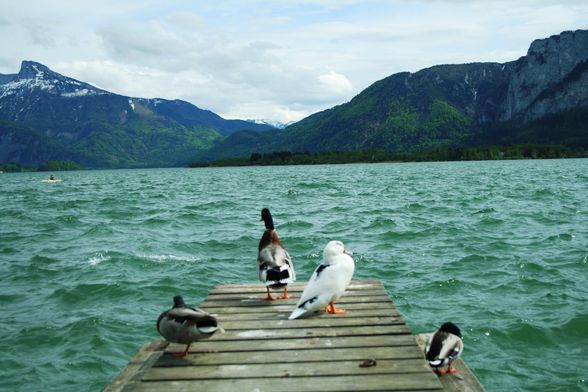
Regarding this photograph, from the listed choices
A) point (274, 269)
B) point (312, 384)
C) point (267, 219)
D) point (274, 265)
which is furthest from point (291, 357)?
point (267, 219)

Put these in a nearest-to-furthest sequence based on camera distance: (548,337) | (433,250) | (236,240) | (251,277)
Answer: (548,337)
(251,277)
(433,250)
(236,240)

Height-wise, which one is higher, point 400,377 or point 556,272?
point 400,377

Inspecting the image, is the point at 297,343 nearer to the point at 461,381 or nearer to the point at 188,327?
the point at 188,327

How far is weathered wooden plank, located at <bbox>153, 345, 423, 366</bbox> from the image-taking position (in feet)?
24.5

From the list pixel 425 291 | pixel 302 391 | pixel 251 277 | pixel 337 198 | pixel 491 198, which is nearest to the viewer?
pixel 302 391

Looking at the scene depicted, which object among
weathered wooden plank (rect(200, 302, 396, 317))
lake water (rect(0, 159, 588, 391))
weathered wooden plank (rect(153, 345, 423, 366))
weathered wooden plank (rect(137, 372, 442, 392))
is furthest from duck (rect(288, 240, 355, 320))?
lake water (rect(0, 159, 588, 391))

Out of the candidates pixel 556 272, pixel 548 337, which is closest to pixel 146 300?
pixel 548 337

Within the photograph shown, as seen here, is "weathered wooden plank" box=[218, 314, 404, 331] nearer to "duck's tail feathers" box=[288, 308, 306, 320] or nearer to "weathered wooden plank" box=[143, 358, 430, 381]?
"duck's tail feathers" box=[288, 308, 306, 320]

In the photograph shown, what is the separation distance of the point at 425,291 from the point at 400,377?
10099 millimetres

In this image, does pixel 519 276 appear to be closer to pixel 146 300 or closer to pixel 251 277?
pixel 251 277

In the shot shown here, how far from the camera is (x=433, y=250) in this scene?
23.0 meters

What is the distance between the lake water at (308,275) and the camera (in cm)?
1201

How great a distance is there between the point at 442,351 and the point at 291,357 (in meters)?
2.47

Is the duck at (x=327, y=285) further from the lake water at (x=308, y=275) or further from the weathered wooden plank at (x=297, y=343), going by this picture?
the lake water at (x=308, y=275)
